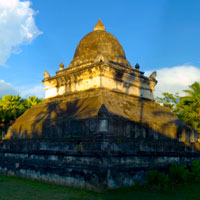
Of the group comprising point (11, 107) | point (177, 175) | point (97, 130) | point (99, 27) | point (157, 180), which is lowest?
point (157, 180)

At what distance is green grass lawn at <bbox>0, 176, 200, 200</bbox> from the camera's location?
9.96 m

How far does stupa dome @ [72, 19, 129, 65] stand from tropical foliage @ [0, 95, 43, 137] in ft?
35.5

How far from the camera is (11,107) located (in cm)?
2864

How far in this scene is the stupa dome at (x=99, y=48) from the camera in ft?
62.1

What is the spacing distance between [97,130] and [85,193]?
2.82 meters

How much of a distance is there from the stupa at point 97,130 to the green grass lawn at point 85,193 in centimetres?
51

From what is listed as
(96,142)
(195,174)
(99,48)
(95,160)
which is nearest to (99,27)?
(99,48)

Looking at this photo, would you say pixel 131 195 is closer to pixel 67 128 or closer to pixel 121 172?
pixel 121 172

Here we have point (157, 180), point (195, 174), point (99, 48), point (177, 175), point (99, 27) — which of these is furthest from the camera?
point (99, 27)

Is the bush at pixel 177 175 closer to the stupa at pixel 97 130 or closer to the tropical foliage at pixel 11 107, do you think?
the stupa at pixel 97 130

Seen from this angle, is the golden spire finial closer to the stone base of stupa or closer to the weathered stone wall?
the stone base of stupa

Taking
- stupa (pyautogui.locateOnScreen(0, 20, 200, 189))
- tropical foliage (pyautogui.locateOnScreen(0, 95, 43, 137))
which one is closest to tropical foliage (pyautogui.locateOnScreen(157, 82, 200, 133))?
stupa (pyautogui.locateOnScreen(0, 20, 200, 189))

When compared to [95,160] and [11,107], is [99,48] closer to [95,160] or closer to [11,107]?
[95,160]

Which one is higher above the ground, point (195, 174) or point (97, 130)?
point (97, 130)
